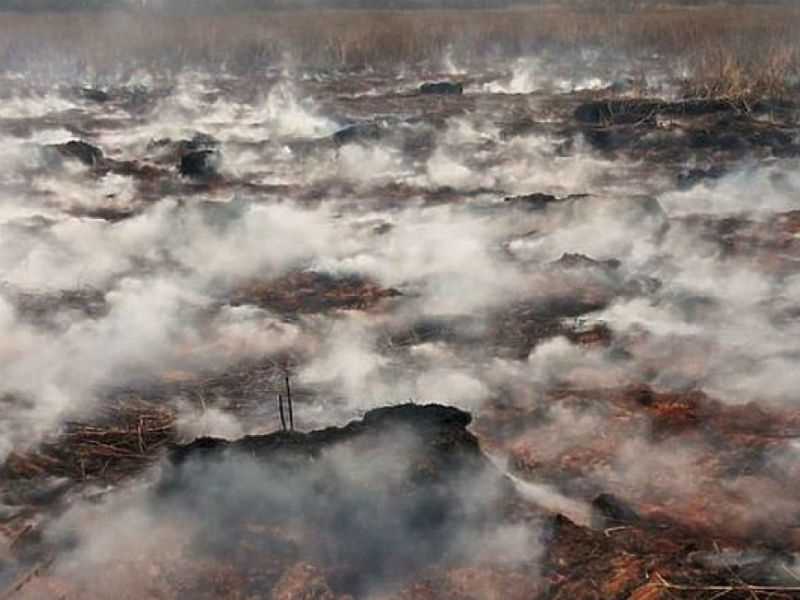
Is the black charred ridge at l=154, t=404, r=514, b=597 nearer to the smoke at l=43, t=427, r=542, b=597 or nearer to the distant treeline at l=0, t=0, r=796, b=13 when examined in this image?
the smoke at l=43, t=427, r=542, b=597

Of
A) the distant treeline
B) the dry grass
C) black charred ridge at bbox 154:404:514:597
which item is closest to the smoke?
black charred ridge at bbox 154:404:514:597

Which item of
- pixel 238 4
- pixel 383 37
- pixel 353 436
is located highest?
pixel 238 4

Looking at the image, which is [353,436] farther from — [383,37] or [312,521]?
[383,37]

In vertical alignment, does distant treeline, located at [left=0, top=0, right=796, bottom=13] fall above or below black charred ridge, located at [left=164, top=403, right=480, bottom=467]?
above

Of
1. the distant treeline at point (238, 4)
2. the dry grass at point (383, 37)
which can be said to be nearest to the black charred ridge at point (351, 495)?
the dry grass at point (383, 37)

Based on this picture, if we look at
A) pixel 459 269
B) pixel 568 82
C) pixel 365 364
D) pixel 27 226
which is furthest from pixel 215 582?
pixel 568 82

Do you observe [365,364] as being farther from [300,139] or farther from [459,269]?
[300,139]

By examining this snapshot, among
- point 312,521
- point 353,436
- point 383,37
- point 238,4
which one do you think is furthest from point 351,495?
point 238,4
